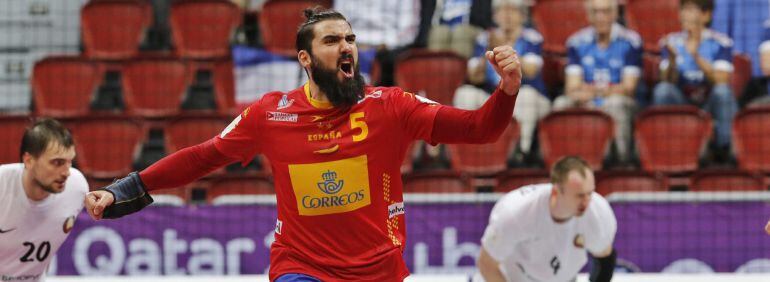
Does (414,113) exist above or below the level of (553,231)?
above

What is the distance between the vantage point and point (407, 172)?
375 inches

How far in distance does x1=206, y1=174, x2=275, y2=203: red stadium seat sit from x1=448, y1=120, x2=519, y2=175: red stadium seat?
1.55 m

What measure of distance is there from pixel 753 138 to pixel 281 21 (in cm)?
421

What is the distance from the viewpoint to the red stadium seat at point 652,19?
10.8m

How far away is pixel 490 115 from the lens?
4.25m

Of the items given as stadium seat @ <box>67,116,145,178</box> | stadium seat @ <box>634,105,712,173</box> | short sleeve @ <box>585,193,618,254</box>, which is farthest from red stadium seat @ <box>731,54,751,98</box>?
stadium seat @ <box>67,116,145,178</box>

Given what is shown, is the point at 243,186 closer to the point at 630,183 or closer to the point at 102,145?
the point at 102,145

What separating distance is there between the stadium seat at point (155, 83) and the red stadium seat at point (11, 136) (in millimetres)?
955

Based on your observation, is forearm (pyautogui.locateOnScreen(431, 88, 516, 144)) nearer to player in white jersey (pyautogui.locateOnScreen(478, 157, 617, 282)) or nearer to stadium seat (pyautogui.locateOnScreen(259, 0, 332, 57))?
player in white jersey (pyautogui.locateOnScreen(478, 157, 617, 282))

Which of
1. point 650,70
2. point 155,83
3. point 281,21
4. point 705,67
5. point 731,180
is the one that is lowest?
point 731,180

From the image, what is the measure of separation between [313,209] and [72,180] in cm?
214

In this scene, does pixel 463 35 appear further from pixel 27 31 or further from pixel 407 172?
pixel 27 31

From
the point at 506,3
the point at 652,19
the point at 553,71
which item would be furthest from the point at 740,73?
the point at 506,3

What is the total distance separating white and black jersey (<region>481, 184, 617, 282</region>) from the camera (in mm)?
6754
